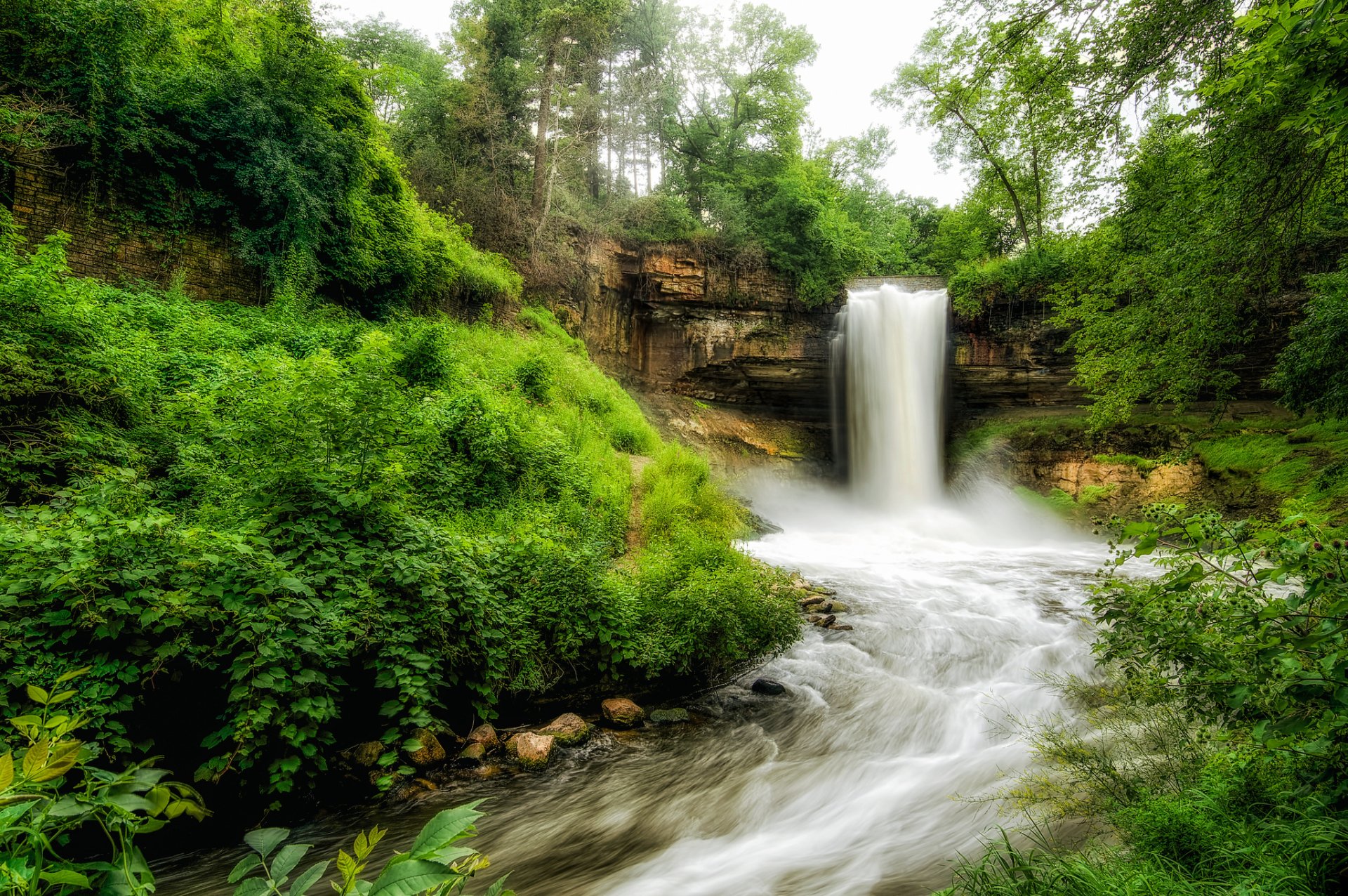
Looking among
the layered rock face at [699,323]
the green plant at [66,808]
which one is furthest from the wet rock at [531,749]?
the layered rock face at [699,323]

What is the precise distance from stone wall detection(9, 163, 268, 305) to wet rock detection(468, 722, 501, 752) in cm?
897

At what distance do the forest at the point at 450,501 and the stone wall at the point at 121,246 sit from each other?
157mm

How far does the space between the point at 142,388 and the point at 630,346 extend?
1494 cm

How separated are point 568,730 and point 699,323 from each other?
656 inches

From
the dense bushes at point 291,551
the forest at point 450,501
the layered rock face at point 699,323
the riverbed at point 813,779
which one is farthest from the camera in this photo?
the layered rock face at point 699,323

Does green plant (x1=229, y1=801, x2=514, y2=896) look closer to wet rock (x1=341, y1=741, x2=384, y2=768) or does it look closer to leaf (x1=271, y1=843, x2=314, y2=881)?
leaf (x1=271, y1=843, x2=314, y2=881)

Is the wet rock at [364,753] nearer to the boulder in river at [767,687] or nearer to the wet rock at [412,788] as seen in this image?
the wet rock at [412,788]

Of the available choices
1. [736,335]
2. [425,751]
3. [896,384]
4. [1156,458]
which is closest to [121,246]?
[425,751]

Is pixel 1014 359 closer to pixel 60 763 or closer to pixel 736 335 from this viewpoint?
pixel 736 335

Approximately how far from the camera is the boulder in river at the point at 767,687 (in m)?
6.50

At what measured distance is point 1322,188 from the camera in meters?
6.20

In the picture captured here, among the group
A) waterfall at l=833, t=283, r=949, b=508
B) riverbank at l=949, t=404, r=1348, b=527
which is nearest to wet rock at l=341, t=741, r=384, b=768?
riverbank at l=949, t=404, r=1348, b=527

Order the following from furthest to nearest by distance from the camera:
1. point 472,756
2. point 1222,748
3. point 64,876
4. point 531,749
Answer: point 531,749 → point 472,756 → point 1222,748 → point 64,876

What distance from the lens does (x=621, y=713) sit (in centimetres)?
566
